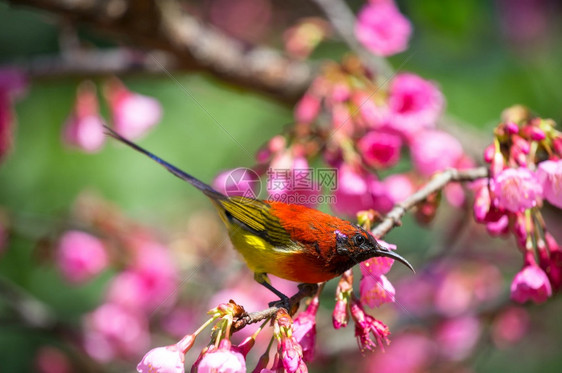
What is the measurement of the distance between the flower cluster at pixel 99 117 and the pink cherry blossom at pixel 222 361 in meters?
1.31

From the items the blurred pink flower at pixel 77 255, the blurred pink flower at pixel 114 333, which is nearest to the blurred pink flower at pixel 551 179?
the blurred pink flower at pixel 114 333

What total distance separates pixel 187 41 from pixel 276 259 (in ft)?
2.76

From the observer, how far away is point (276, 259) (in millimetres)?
1288

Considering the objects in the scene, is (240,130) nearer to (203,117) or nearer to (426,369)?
(203,117)

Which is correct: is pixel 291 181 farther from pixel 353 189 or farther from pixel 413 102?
pixel 413 102

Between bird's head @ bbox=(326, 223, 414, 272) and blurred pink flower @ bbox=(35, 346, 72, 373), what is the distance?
1.85 meters

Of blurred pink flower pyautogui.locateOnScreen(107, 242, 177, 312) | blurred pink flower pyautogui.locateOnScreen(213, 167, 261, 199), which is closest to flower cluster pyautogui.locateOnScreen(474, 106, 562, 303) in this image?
blurred pink flower pyautogui.locateOnScreen(213, 167, 261, 199)

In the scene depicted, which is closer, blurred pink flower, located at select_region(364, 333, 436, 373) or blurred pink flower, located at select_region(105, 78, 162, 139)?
blurred pink flower, located at select_region(105, 78, 162, 139)

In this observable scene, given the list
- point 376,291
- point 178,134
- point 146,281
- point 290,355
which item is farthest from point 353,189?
point 178,134

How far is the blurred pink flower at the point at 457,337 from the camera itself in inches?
90.6

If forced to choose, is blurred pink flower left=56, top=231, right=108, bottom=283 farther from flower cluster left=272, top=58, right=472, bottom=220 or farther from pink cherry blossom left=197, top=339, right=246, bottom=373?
pink cherry blossom left=197, top=339, right=246, bottom=373

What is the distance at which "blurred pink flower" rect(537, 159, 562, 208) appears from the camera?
3.74 ft

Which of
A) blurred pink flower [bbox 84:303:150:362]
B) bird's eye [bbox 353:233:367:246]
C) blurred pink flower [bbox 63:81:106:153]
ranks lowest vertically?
blurred pink flower [bbox 84:303:150:362]

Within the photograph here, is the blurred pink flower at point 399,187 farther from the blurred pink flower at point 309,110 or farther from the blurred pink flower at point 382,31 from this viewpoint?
the blurred pink flower at point 382,31
